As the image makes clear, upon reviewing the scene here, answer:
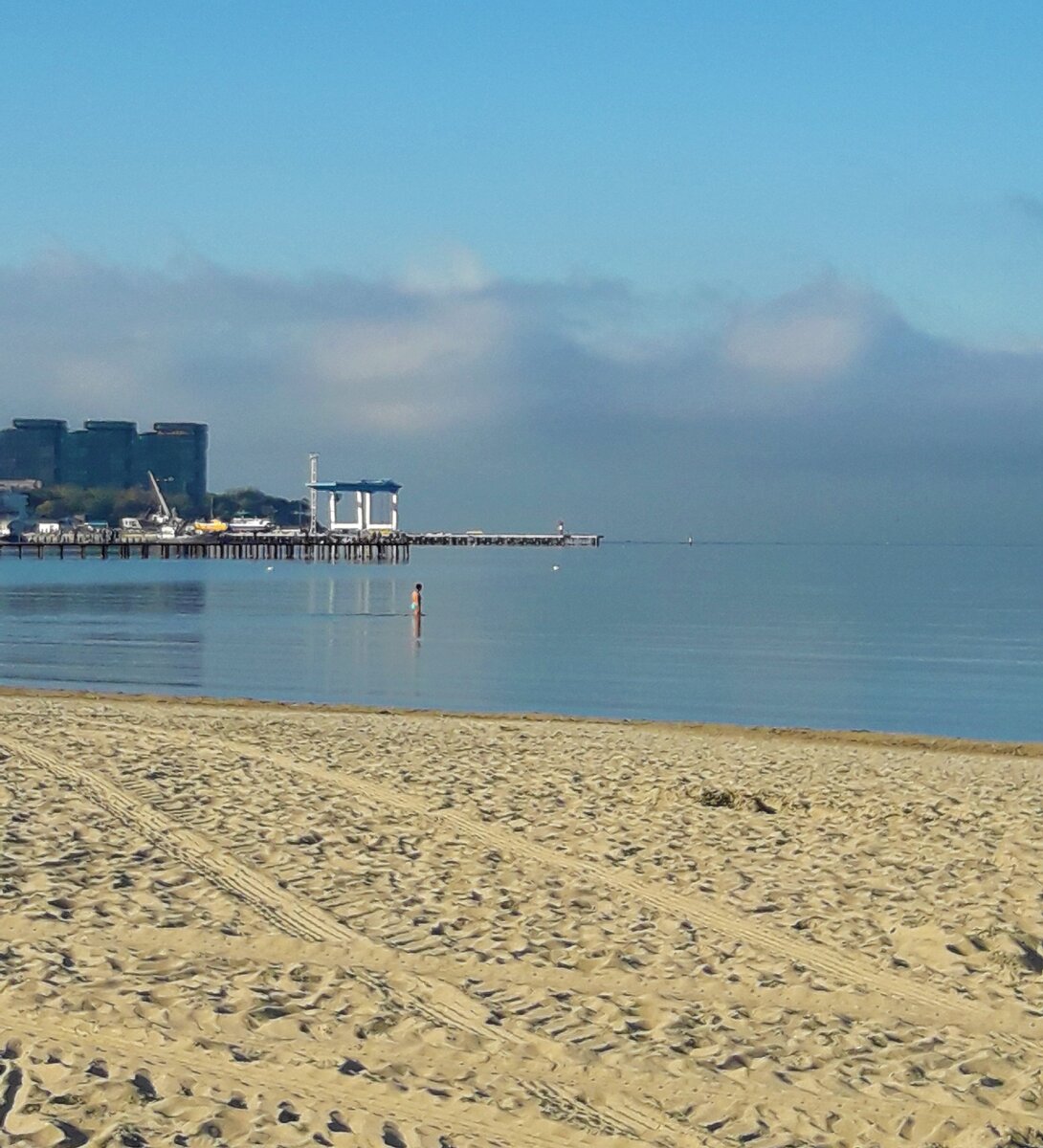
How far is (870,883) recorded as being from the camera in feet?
32.6

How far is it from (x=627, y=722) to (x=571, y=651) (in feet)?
61.8

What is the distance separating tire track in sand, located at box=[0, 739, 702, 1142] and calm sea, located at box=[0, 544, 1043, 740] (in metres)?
15.8

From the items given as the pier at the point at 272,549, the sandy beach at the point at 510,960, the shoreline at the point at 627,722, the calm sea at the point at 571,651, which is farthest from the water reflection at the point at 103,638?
the pier at the point at 272,549

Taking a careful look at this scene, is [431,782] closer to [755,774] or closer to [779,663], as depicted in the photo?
[755,774]

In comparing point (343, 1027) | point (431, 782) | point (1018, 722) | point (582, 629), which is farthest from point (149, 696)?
point (582, 629)

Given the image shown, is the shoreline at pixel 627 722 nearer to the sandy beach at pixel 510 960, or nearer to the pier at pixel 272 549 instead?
the sandy beach at pixel 510 960

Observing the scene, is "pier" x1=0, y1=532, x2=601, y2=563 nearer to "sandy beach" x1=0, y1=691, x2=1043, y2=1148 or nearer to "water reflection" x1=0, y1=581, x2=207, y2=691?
"water reflection" x1=0, y1=581, x2=207, y2=691

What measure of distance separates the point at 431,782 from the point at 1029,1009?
782cm

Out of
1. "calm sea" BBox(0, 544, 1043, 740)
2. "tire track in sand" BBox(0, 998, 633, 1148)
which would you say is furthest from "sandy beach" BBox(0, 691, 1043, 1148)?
"calm sea" BBox(0, 544, 1043, 740)

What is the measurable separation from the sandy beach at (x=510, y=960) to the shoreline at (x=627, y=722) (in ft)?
24.4

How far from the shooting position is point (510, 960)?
7.89m

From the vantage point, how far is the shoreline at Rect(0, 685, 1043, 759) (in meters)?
21.8

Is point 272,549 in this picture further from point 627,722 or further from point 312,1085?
point 312,1085

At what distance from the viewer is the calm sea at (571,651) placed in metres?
29.8
